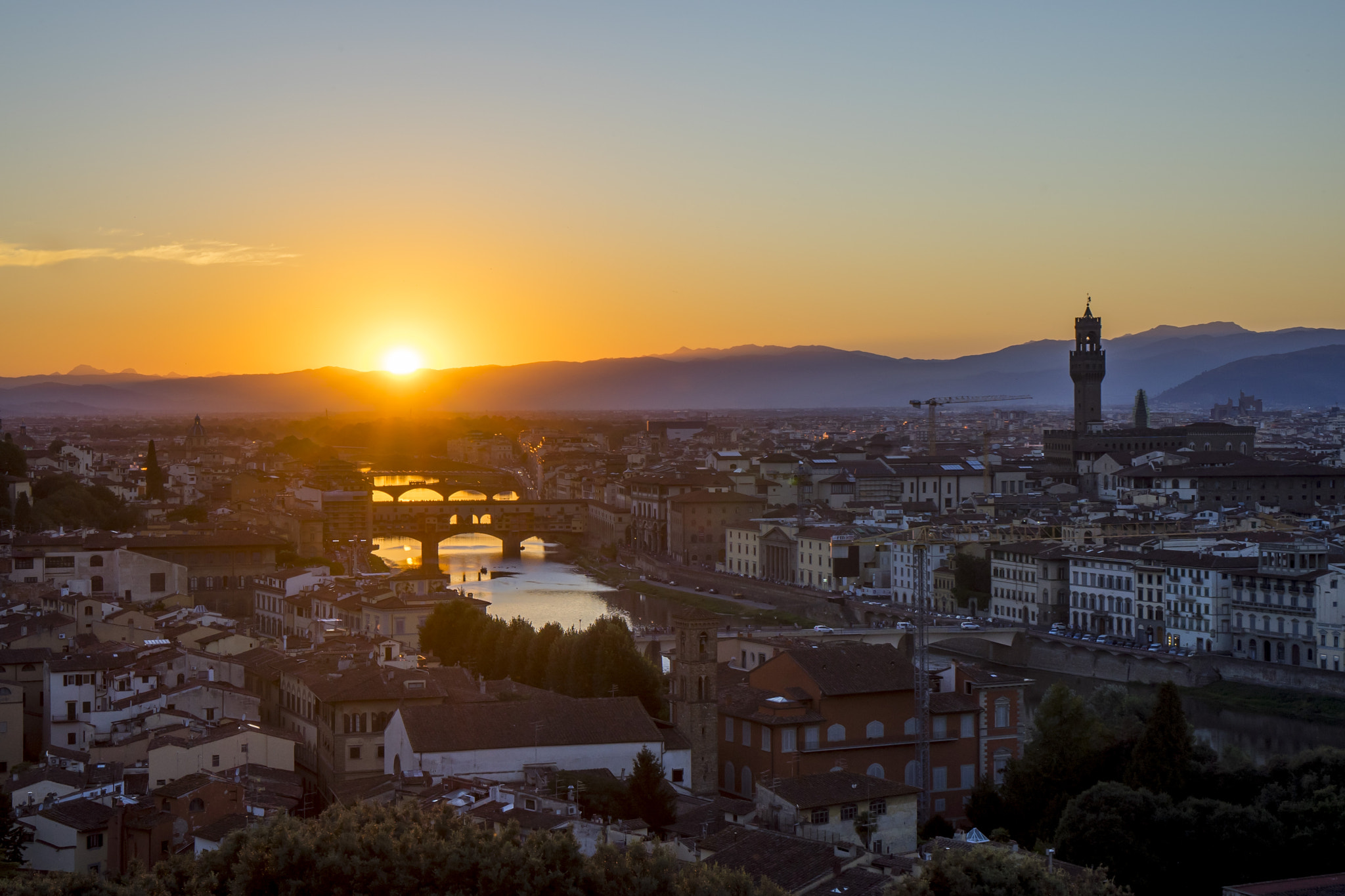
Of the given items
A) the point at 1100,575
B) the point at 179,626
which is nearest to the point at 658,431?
the point at 1100,575

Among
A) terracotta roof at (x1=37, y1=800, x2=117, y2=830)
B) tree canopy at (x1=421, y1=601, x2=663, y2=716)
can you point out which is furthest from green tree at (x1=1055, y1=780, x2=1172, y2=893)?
terracotta roof at (x1=37, y1=800, x2=117, y2=830)

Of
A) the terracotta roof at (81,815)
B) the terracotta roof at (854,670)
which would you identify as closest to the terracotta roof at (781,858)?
the terracotta roof at (81,815)

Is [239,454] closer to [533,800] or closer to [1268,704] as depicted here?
[1268,704]

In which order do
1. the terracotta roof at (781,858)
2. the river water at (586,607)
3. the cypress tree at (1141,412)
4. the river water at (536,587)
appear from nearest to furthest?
1. the terracotta roof at (781,858)
2. the river water at (586,607)
3. the river water at (536,587)
4. the cypress tree at (1141,412)

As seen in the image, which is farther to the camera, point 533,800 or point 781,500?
point 781,500

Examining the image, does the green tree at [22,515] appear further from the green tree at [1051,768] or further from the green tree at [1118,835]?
the green tree at [1118,835]

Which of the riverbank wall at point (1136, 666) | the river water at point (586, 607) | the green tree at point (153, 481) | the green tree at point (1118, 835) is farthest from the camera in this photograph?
the green tree at point (153, 481)

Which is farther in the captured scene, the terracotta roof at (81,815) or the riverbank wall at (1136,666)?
the riverbank wall at (1136,666)

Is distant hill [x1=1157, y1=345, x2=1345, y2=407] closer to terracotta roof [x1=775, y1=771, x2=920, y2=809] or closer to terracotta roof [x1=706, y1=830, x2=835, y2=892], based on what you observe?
terracotta roof [x1=775, y1=771, x2=920, y2=809]
